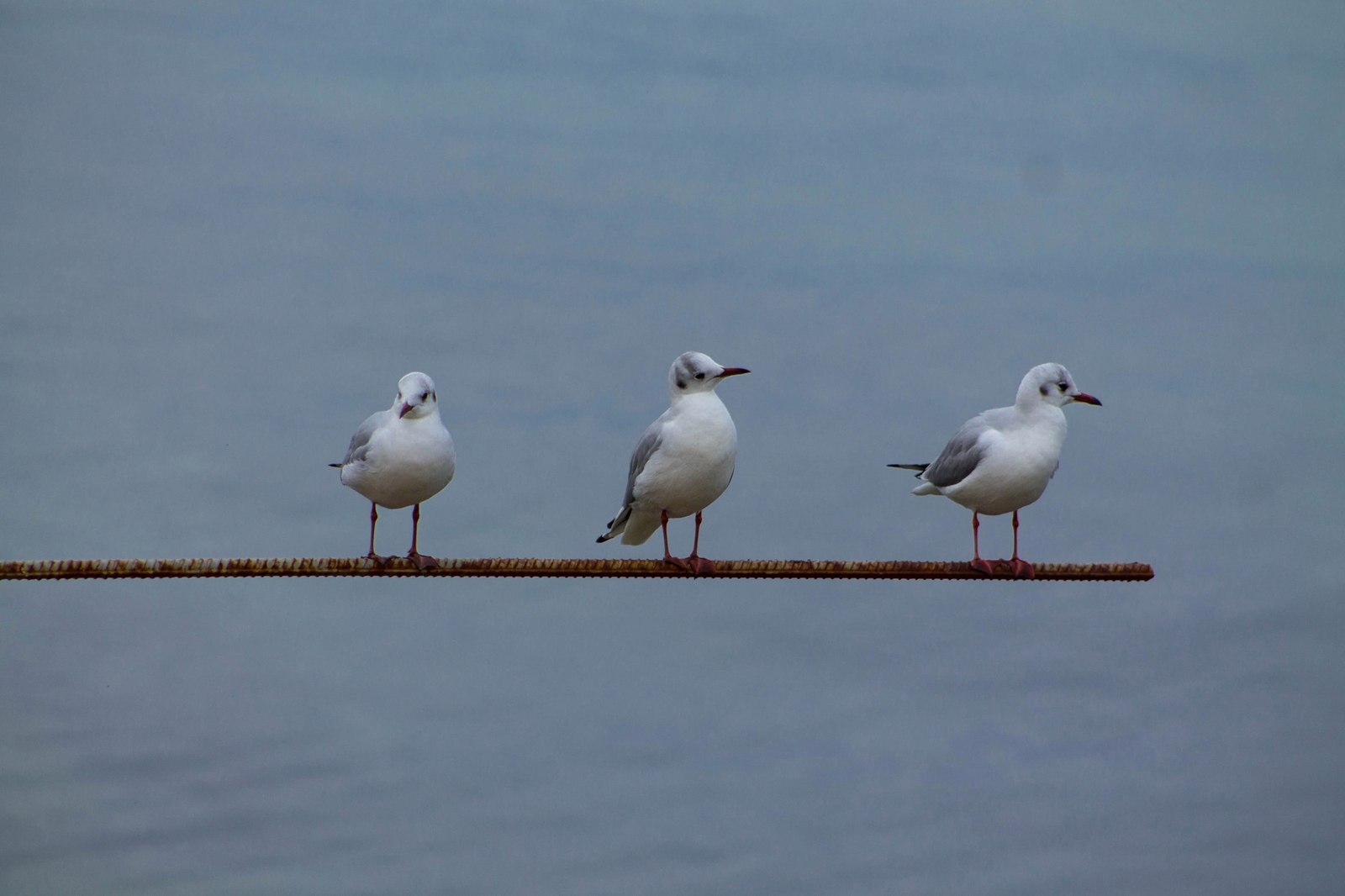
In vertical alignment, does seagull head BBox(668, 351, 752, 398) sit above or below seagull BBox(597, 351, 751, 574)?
above

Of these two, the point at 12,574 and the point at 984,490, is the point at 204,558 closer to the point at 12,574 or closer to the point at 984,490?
the point at 12,574

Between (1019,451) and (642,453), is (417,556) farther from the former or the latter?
(1019,451)

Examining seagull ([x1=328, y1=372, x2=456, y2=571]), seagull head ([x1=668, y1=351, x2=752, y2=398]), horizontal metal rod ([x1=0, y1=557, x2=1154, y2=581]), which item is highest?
seagull head ([x1=668, y1=351, x2=752, y2=398])

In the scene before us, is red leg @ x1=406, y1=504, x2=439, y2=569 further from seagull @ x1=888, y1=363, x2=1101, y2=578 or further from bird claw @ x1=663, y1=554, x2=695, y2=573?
seagull @ x1=888, y1=363, x2=1101, y2=578

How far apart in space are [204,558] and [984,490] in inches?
209

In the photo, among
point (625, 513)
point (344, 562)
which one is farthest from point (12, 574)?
point (625, 513)

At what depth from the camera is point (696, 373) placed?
11750 millimetres

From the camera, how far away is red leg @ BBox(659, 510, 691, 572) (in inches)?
454

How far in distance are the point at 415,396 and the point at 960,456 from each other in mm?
3859

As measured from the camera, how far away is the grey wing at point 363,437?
39.5 feet

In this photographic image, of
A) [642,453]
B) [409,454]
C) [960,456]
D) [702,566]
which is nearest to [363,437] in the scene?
[409,454]

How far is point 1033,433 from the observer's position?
1216 centimetres

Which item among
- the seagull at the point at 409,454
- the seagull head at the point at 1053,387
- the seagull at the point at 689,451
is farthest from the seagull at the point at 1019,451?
the seagull at the point at 409,454

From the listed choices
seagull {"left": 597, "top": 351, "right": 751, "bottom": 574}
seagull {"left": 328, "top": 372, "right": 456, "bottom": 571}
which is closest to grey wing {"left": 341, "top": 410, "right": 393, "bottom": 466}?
seagull {"left": 328, "top": 372, "right": 456, "bottom": 571}
